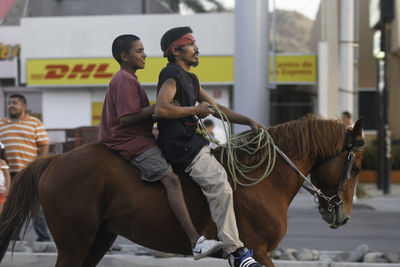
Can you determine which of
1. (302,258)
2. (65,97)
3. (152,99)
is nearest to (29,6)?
(65,97)

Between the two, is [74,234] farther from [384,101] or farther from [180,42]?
[384,101]

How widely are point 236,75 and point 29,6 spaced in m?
16.4

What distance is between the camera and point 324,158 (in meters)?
4.48

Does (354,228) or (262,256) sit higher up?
(262,256)

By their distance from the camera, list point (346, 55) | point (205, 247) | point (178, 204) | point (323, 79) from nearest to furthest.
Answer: point (205, 247) → point (178, 204) → point (346, 55) → point (323, 79)

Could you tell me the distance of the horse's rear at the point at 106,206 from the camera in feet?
14.0

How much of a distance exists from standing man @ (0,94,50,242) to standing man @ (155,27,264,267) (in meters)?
3.80

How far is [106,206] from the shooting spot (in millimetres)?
4355

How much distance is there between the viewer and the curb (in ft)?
19.9

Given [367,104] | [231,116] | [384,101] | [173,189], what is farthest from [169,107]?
[367,104]

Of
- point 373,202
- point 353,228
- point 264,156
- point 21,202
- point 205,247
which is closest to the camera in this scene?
point 205,247

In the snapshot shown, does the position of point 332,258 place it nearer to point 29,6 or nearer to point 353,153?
point 353,153

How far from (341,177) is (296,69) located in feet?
49.1

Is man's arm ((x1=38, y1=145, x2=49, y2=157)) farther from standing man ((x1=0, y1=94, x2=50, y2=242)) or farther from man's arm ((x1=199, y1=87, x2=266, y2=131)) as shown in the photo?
man's arm ((x1=199, y1=87, x2=266, y2=131))
